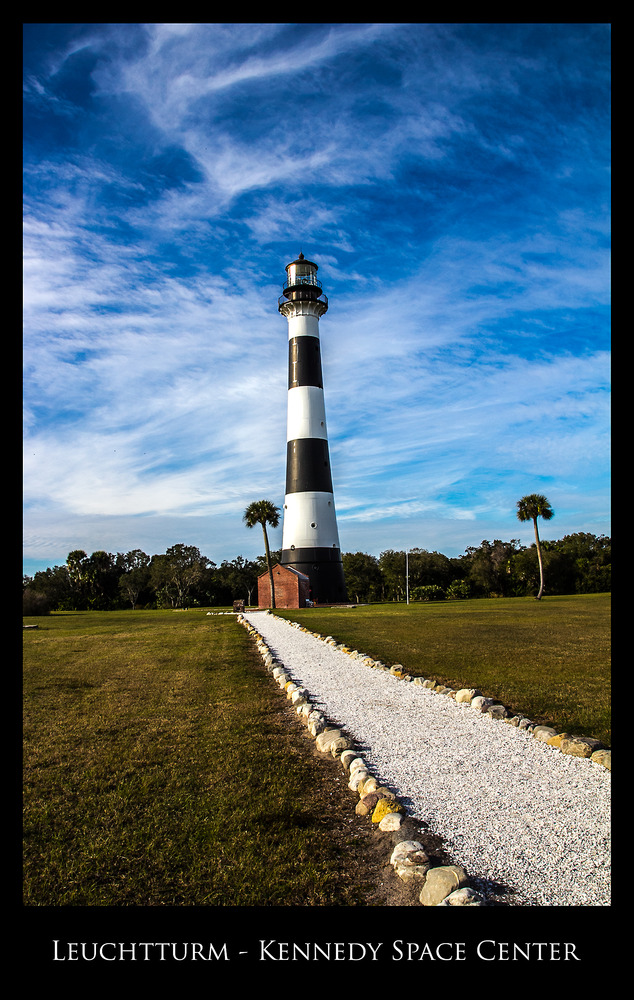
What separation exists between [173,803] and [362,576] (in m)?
60.0

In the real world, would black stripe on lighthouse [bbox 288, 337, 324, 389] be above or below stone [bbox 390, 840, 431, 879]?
above

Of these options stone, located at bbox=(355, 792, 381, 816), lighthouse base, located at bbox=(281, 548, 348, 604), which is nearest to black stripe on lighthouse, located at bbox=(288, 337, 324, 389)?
lighthouse base, located at bbox=(281, 548, 348, 604)

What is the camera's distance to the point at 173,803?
4.83 meters

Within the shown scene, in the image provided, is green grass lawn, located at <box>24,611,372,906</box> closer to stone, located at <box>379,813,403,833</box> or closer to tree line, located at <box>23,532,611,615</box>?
stone, located at <box>379,813,403,833</box>

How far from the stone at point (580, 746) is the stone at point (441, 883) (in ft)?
9.73

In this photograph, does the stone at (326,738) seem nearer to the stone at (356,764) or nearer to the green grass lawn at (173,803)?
the green grass lawn at (173,803)

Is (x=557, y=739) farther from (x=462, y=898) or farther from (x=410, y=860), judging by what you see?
(x=462, y=898)

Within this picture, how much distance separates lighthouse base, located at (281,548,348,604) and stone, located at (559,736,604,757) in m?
31.2

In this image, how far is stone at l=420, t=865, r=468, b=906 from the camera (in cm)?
338

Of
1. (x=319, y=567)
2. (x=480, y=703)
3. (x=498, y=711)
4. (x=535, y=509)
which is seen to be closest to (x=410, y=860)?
(x=498, y=711)

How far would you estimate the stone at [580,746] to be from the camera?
5.94m
